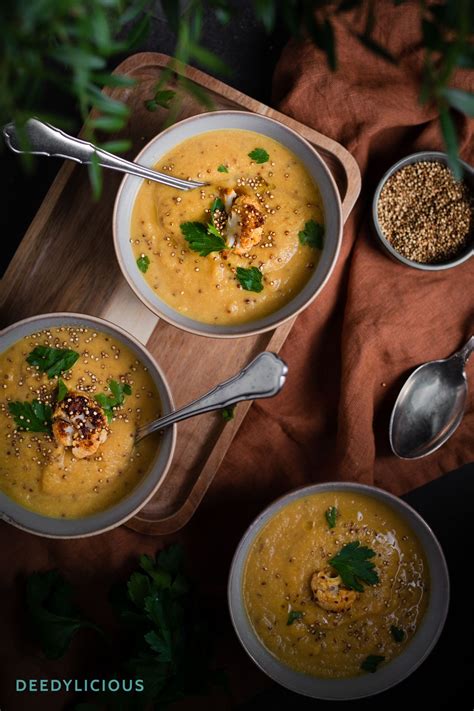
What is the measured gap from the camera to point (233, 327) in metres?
2.79

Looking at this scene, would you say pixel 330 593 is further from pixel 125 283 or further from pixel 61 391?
pixel 125 283

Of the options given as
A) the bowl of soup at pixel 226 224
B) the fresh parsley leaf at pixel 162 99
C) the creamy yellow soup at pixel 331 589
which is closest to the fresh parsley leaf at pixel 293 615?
the creamy yellow soup at pixel 331 589

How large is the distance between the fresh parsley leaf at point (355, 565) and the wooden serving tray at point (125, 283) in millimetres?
586

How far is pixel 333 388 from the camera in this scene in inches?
127

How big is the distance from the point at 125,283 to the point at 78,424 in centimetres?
59

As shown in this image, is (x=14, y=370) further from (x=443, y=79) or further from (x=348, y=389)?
(x=443, y=79)

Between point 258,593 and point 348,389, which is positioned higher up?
point 348,389

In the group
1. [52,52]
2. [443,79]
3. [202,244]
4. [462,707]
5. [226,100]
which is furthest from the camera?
[462,707]

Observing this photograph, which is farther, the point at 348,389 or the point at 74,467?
the point at 348,389

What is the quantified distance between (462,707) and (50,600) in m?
1.82

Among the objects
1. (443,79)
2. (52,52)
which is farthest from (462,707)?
(52,52)

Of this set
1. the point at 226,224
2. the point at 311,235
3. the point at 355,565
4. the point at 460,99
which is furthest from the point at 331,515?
the point at 460,99

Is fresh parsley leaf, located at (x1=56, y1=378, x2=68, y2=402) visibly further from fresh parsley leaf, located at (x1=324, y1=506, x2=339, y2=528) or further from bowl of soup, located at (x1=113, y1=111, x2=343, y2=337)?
fresh parsley leaf, located at (x1=324, y1=506, x2=339, y2=528)

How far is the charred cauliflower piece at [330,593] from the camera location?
116 inches
